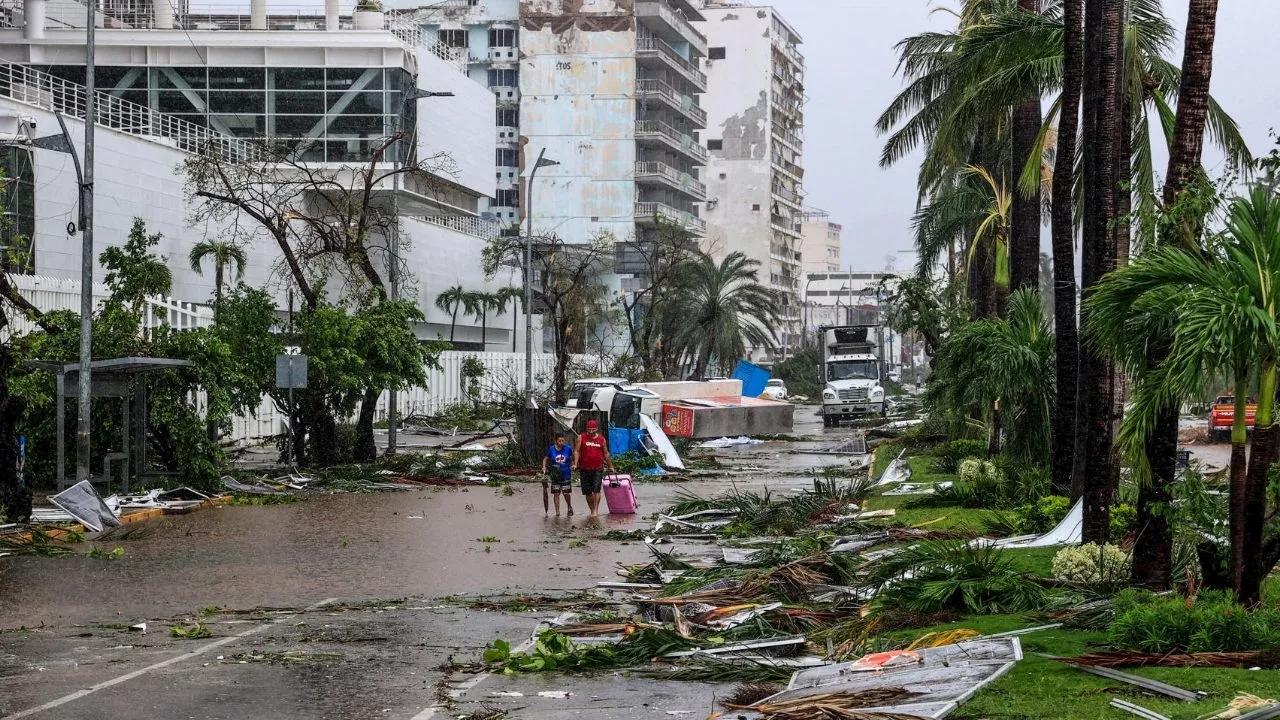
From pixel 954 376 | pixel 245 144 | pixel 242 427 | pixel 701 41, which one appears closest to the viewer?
pixel 954 376

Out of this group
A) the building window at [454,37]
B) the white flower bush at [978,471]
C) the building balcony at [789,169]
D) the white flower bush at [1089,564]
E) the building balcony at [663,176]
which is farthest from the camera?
the building balcony at [789,169]

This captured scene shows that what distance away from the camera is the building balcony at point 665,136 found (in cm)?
10275

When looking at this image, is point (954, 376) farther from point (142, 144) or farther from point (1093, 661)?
point (142, 144)

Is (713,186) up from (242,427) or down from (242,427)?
up

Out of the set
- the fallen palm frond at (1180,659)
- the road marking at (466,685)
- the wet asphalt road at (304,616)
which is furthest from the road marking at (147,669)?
the fallen palm frond at (1180,659)

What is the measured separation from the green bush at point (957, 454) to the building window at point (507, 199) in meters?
79.0

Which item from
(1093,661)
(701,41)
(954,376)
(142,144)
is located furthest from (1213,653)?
(701,41)

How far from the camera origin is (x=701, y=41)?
375 ft

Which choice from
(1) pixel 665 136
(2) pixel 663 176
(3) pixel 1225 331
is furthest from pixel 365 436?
(1) pixel 665 136

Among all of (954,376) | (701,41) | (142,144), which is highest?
(701,41)

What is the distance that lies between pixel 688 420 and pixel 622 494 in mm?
22959

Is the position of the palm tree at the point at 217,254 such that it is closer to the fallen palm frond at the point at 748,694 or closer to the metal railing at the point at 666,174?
the fallen palm frond at the point at 748,694

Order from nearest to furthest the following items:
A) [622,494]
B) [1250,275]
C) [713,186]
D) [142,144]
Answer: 1. [1250,275]
2. [622,494]
3. [142,144]
4. [713,186]

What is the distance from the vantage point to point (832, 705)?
327 inches
